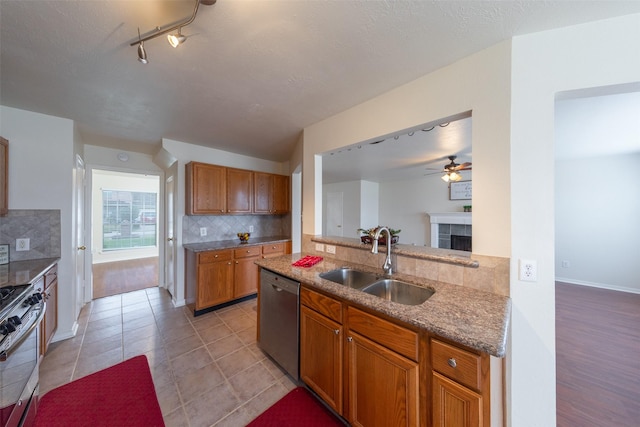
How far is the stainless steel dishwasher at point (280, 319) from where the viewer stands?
5.78 feet

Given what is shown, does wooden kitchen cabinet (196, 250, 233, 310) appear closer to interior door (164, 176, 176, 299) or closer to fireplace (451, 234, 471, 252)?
interior door (164, 176, 176, 299)

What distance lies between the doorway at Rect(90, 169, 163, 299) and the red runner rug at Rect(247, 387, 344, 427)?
4774 millimetres

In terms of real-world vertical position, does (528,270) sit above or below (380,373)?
above

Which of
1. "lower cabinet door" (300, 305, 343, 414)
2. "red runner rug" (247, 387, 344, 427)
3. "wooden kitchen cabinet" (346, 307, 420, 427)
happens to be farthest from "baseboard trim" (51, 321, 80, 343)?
"wooden kitchen cabinet" (346, 307, 420, 427)

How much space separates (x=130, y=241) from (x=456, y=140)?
8164mm

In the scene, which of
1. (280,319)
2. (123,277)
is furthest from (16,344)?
(123,277)

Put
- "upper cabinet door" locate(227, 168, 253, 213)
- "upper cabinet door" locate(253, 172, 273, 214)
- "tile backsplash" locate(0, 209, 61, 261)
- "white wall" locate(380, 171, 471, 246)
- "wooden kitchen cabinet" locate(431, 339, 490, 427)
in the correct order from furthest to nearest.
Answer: "white wall" locate(380, 171, 471, 246) → "upper cabinet door" locate(253, 172, 273, 214) → "upper cabinet door" locate(227, 168, 253, 213) → "tile backsplash" locate(0, 209, 61, 261) → "wooden kitchen cabinet" locate(431, 339, 490, 427)

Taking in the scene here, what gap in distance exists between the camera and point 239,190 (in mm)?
3539

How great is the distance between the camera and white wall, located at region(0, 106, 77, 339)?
2.16 meters

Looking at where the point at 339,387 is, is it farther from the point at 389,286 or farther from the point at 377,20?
the point at 377,20

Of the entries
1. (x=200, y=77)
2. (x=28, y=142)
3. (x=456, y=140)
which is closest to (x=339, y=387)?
(x=200, y=77)

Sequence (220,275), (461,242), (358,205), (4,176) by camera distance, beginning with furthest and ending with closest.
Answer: (358,205) → (461,242) → (220,275) → (4,176)

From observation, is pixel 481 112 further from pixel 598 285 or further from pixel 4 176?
pixel 598 285

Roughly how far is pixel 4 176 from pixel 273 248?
281 cm
